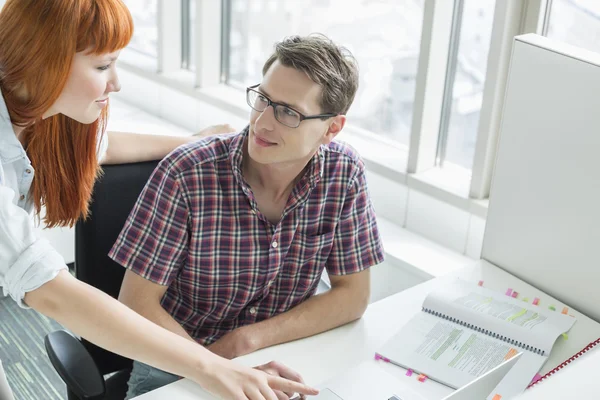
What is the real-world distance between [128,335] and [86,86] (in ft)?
1.49

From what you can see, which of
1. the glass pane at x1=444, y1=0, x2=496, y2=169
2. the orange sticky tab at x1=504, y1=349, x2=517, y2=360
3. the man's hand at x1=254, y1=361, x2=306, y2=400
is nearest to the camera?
the man's hand at x1=254, y1=361, x2=306, y2=400

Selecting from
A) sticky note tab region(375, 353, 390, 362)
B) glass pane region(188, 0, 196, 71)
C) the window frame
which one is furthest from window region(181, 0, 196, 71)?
sticky note tab region(375, 353, 390, 362)

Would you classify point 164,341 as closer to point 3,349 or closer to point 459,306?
point 459,306

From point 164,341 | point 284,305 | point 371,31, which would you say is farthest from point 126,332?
point 371,31

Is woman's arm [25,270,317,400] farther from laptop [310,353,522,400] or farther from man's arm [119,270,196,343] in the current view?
man's arm [119,270,196,343]

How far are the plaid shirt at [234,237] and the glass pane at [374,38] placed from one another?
1000mm

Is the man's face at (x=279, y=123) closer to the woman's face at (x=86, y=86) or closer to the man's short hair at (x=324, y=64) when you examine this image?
the man's short hair at (x=324, y=64)

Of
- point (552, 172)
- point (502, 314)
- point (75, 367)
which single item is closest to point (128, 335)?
point (75, 367)

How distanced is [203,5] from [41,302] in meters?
2.12

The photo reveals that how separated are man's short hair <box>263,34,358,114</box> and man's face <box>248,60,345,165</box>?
16 millimetres

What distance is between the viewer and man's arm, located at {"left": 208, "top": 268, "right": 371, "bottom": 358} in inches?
60.5

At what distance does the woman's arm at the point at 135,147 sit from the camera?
1655 mm

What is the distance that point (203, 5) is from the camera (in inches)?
120

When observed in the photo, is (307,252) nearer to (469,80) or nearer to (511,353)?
(511,353)
